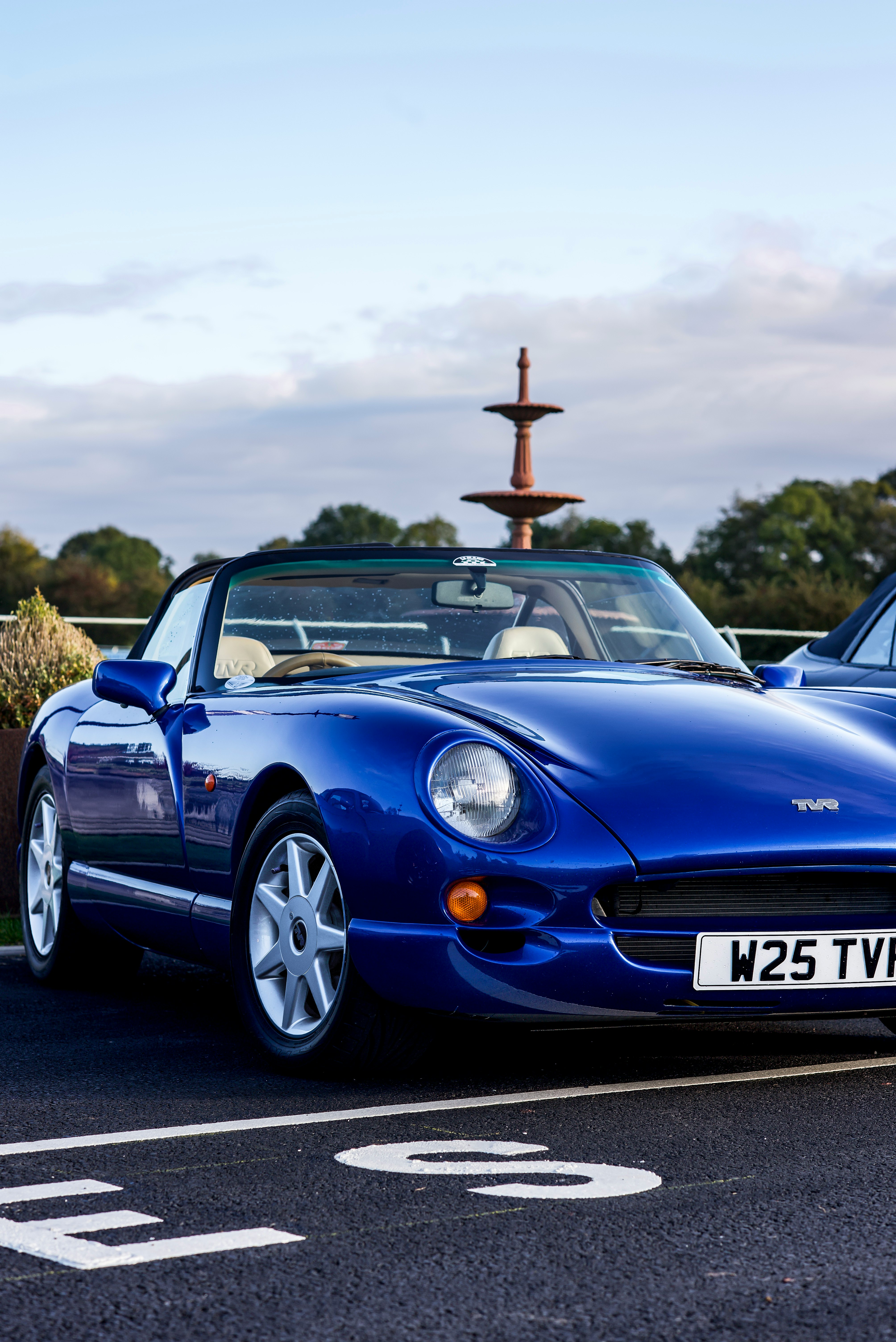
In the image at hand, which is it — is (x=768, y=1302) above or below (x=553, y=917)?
below

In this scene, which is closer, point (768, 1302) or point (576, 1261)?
point (768, 1302)

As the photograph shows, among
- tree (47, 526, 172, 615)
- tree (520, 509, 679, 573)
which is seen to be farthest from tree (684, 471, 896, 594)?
tree (47, 526, 172, 615)

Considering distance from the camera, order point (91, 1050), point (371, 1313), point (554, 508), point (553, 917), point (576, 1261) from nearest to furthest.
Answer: point (371, 1313)
point (576, 1261)
point (553, 917)
point (91, 1050)
point (554, 508)

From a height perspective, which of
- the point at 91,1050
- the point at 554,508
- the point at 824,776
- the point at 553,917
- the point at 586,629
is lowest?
the point at 91,1050

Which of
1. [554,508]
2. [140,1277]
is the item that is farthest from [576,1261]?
[554,508]

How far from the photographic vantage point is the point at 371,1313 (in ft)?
8.46

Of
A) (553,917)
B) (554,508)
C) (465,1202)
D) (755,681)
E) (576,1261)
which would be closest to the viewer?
(576,1261)

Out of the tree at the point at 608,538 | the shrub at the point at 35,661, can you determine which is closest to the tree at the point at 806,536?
the tree at the point at 608,538

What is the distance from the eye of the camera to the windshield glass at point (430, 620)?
5363 mm

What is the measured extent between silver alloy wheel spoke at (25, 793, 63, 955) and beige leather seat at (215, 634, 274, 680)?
1.17m

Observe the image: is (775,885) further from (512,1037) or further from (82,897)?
(82,897)

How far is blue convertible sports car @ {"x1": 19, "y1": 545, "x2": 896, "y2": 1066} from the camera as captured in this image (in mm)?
3963

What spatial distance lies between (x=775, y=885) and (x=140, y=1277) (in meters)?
1.82

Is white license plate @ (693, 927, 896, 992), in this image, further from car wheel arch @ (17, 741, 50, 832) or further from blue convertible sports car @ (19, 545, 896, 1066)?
car wheel arch @ (17, 741, 50, 832)
